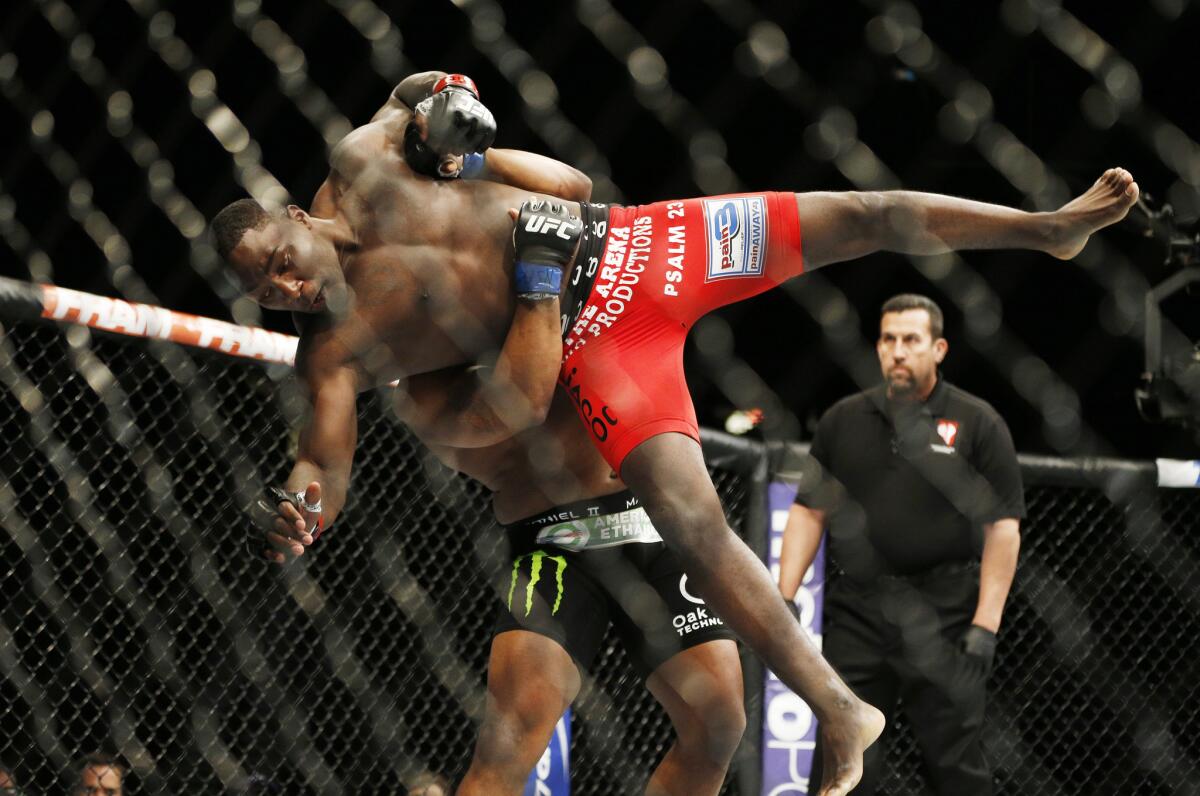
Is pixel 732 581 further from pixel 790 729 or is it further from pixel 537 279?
pixel 790 729

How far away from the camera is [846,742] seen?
6.46ft

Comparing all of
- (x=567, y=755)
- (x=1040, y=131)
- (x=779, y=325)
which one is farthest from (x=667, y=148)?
(x=567, y=755)

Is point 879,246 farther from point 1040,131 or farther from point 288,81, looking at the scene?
point 1040,131

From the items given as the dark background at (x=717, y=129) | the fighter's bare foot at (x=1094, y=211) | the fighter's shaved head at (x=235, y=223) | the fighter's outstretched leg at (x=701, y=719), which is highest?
the dark background at (x=717, y=129)

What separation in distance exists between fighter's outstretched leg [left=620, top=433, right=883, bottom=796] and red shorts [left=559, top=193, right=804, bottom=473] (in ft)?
0.33

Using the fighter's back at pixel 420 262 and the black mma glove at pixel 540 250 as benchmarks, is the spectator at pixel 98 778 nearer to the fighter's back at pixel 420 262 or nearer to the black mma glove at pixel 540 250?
the fighter's back at pixel 420 262

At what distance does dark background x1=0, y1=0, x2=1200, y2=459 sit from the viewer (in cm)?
407

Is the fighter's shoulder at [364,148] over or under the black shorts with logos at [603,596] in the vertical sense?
over

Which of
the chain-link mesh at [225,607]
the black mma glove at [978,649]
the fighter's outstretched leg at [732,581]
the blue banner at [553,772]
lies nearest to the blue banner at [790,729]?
the chain-link mesh at [225,607]

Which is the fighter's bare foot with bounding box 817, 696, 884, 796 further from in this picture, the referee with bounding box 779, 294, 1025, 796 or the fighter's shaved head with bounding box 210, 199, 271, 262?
the fighter's shaved head with bounding box 210, 199, 271, 262

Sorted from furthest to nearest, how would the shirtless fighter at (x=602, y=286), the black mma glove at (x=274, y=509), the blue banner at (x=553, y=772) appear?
the blue banner at (x=553, y=772) → the shirtless fighter at (x=602, y=286) → the black mma glove at (x=274, y=509)

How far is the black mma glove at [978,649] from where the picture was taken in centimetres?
289

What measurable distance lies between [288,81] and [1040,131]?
2.45m

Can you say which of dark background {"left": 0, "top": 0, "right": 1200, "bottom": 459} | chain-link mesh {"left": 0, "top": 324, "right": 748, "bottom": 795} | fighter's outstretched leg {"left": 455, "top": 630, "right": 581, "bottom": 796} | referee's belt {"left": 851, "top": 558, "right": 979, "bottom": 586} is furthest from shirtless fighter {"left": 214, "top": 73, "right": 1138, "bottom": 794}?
dark background {"left": 0, "top": 0, "right": 1200, "bottom": 459}
